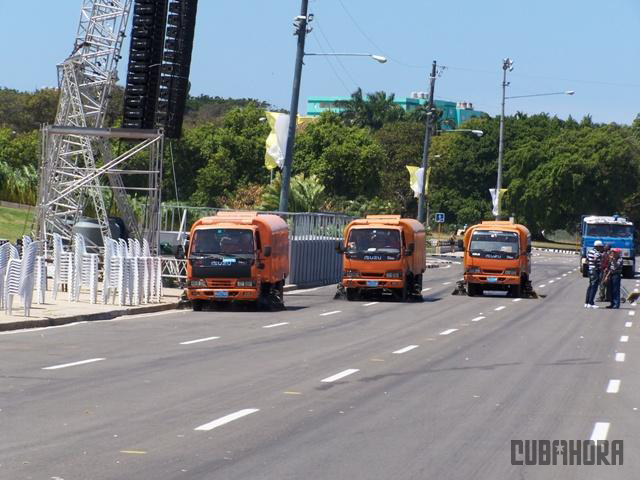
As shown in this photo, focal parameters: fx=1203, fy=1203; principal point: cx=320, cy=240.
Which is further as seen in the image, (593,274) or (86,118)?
(86,118)

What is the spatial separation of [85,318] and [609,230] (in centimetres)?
3999

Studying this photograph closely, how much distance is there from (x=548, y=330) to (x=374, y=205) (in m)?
44.5

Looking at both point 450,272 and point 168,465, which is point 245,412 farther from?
point 450,272

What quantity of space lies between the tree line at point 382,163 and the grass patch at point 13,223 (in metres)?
3.12

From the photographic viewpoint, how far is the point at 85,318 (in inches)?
974

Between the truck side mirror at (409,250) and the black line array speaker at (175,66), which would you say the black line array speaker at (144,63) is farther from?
the truck side mirror at (409,250)

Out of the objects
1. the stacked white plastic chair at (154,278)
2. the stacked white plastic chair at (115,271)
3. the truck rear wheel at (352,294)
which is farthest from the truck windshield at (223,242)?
the truck rear wheel at (352,294)

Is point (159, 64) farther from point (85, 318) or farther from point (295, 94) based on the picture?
point (85, 318)

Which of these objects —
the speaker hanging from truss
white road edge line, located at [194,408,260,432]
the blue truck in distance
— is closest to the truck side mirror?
the speaker hanging from truss

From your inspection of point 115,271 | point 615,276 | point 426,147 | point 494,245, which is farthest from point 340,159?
point 115,271

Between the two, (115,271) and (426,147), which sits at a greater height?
(426,147)

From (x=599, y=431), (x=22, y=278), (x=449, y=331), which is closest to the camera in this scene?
(x=599, y=431)

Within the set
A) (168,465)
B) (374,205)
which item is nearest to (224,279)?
Answer: (168,465)

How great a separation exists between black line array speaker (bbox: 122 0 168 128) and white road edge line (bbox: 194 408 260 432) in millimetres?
33477
